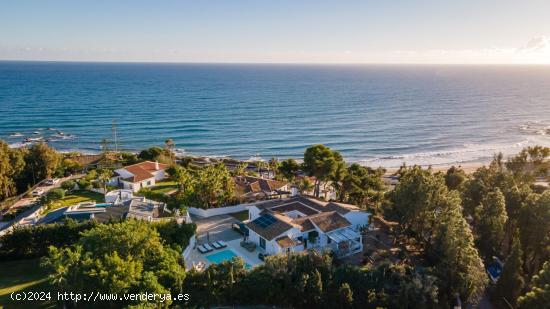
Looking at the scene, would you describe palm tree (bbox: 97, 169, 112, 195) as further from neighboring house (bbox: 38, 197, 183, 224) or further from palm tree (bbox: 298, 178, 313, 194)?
palm tree (bbox: 298, 178, 313, 194)

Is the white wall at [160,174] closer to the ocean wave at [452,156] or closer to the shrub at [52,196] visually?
the shrub at [52,196]

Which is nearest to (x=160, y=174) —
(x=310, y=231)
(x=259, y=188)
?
(x=259, y=188)

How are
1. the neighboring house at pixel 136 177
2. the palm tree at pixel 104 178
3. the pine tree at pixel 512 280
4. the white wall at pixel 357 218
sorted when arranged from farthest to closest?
the neighboring house at pixel 136 177 → the palm tree at pixel 104 178 → the white wall at pixel 357 218 → the pine tree at pixel 512 280

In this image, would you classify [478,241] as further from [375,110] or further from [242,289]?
[375,110]

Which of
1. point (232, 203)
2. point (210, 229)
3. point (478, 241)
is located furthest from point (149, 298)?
point (478, 241)

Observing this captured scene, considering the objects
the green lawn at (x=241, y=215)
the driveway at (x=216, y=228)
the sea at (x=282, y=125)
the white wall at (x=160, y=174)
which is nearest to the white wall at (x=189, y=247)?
the driveway at (x=216, y=228)

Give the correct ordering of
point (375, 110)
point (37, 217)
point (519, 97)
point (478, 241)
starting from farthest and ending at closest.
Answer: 1. point (519, 97)
2. point (375, 110)
3. point (37, 217)
4. point (478, 241)

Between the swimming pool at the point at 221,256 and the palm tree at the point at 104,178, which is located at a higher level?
the palm tree at the point at 104,178
